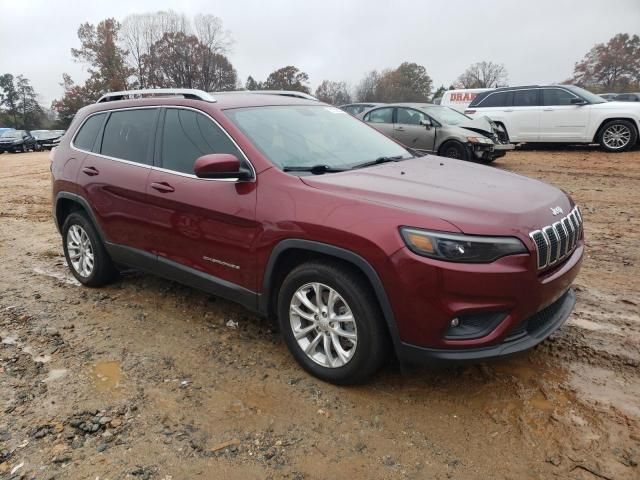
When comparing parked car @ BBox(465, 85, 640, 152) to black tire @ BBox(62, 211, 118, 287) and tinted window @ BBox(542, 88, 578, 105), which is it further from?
black tire @ BBox(62, 211, 118, 287)

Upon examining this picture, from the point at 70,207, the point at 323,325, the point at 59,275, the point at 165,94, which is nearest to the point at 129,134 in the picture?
the point at 165,94

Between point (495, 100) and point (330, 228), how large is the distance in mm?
12222

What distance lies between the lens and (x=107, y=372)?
328 cm

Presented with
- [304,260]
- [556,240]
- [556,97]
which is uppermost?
[556,97]

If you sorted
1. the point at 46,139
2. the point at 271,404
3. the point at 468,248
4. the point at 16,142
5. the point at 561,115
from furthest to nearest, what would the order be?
the point at 46,139
the point at 16,142
the point at 561,115
the point at 271,404
the point at 468,248

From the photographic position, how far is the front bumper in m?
2.56

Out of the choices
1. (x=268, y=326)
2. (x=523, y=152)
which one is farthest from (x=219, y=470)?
(x=523, y=152)

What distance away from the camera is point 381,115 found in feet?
38.8

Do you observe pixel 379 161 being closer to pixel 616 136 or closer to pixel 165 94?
pixel 165 94

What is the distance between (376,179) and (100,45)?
62.2 m

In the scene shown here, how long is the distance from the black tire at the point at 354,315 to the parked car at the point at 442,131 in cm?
755

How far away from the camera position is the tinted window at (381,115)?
11.6 meters

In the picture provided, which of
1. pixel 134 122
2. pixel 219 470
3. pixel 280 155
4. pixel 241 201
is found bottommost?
pixel 219 470

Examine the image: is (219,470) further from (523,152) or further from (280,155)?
(523,152)
